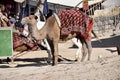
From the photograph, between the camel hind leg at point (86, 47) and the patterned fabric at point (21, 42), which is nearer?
the camel hind leg at point (86, 47)

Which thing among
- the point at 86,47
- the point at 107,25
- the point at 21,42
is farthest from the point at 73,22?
the point at 107,25

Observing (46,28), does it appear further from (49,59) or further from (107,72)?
(107,72)

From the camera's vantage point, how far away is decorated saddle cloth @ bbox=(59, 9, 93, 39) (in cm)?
1269

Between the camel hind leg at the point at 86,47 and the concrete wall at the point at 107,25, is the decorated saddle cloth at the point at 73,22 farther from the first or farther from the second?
the concrete wall at the point at 107,25

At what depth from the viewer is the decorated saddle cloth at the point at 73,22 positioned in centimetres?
1269

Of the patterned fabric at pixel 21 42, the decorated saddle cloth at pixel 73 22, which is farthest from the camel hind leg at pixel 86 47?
the patterned fabric at pixel 21 42

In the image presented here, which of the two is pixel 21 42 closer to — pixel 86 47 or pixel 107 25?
pixel 86 47

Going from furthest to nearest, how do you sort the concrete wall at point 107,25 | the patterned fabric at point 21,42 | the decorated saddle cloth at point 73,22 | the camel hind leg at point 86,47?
the concrete wall at point 107,25
the patterned fabric at point 21,42
the camel hind leg at point 86,47
the decorated saddle cloth at point 73,22

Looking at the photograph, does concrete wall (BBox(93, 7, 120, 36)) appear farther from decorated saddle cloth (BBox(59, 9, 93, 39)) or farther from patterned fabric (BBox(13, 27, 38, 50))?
decorated saddle cloth (BBox(59, 9, 93, 39))

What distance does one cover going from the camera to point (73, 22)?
42.1ft

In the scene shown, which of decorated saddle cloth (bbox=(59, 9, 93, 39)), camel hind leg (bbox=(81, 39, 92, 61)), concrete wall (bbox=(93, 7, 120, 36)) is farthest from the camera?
concrete wall (bbox=(93, 7, 120, 36))

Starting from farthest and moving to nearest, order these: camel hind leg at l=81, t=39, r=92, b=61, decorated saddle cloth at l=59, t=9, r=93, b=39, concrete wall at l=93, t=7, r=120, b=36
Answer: concrete wall at l=93, t=7, r=120, b=36 → camel hind leg at l=81, t=39, r=92, b=61 → decorated saddle cloth at l=59, t=9, r=93, b=39

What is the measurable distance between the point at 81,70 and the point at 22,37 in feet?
17.4

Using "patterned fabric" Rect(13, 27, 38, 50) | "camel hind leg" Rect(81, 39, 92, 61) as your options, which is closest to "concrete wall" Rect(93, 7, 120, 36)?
"patterned fabric" Rect(13, 27, 38, 50)
